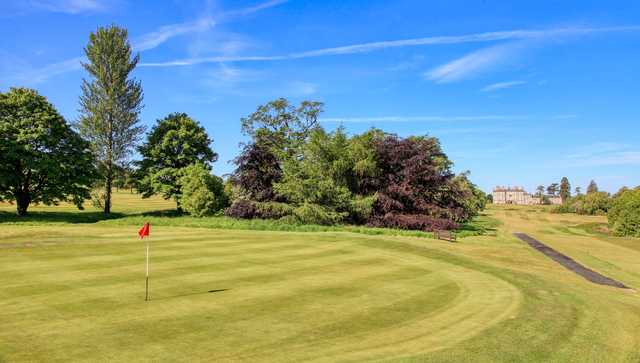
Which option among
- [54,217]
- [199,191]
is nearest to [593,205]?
[199,191]

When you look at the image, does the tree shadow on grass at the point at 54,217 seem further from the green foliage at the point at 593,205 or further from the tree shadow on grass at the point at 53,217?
the green foliage at the point at 593,205

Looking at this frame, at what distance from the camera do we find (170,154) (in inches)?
2375

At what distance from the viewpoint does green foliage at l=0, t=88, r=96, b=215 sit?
46875 millimetres

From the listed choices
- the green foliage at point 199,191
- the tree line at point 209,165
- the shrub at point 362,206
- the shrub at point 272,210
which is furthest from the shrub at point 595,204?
the green foliage at point 199,191

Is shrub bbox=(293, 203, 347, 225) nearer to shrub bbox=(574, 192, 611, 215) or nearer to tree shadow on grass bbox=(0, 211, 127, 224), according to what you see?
tree shadow on grass bbox=(0, 211, 127, 224)

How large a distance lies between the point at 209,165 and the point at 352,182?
70.1ft

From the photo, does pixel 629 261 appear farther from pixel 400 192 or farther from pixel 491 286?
pixel 400 192

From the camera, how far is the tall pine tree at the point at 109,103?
186 feet

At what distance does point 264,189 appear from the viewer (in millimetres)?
56219

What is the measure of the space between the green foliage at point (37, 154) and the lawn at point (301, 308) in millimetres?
26627

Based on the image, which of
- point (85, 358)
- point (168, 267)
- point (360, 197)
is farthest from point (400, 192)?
point (85, 358)

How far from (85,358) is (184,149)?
174 feet

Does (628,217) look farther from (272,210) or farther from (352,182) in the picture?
(272,210)

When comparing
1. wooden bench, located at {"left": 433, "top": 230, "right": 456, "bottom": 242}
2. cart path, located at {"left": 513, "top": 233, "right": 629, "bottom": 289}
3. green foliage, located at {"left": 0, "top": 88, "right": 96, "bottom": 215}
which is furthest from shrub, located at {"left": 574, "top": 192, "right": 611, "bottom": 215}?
green foliage, located at {"left": 0, "top": 88, "right": 96, "bottom": 215}
